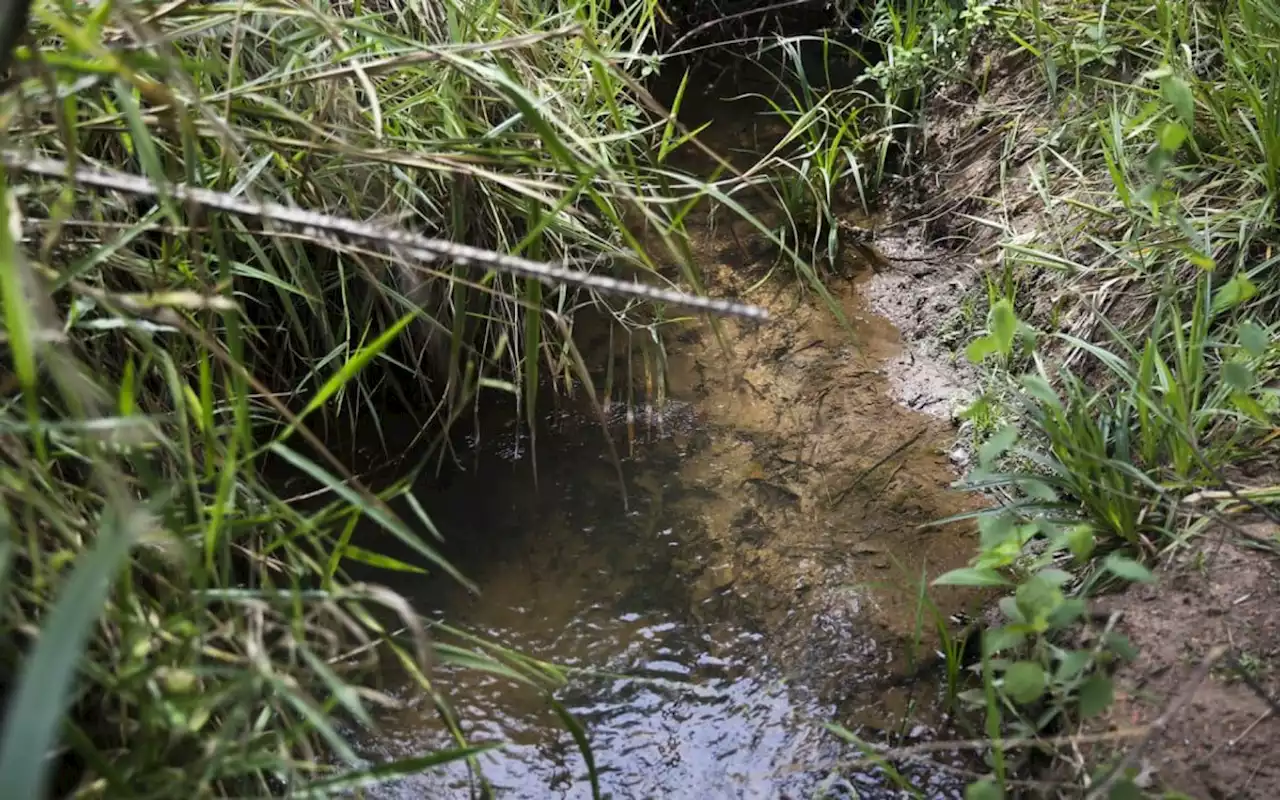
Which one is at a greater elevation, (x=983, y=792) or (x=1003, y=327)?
(x=1003, y=327)

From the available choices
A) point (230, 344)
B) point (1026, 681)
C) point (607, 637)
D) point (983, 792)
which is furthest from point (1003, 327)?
point (230, 344)

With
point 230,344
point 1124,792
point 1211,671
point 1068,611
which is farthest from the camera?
point 1211,671

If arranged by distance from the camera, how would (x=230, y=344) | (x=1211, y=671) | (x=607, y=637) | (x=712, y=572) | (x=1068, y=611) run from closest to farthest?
(x=230, y=344), (x=1068, y=611), (x=1211, y=671), (x=607, y=637), (x=712, y=572)

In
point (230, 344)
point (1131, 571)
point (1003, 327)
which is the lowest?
point (1131, 571)

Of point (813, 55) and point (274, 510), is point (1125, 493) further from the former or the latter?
point (813, 55)

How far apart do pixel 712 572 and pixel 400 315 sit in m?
0.82

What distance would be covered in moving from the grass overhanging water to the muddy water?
0.10m

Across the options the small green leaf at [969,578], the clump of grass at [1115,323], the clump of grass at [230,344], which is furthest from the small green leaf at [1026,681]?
the clump of grass at [230,344]

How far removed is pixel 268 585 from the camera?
3.56 ft

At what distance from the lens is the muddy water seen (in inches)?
61.9

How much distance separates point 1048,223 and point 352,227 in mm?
1841

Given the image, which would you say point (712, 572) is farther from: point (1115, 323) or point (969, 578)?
point (1115, 323)

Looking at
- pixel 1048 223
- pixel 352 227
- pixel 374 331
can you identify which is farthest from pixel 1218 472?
pixel 374 331

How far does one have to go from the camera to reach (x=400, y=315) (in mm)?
1958
